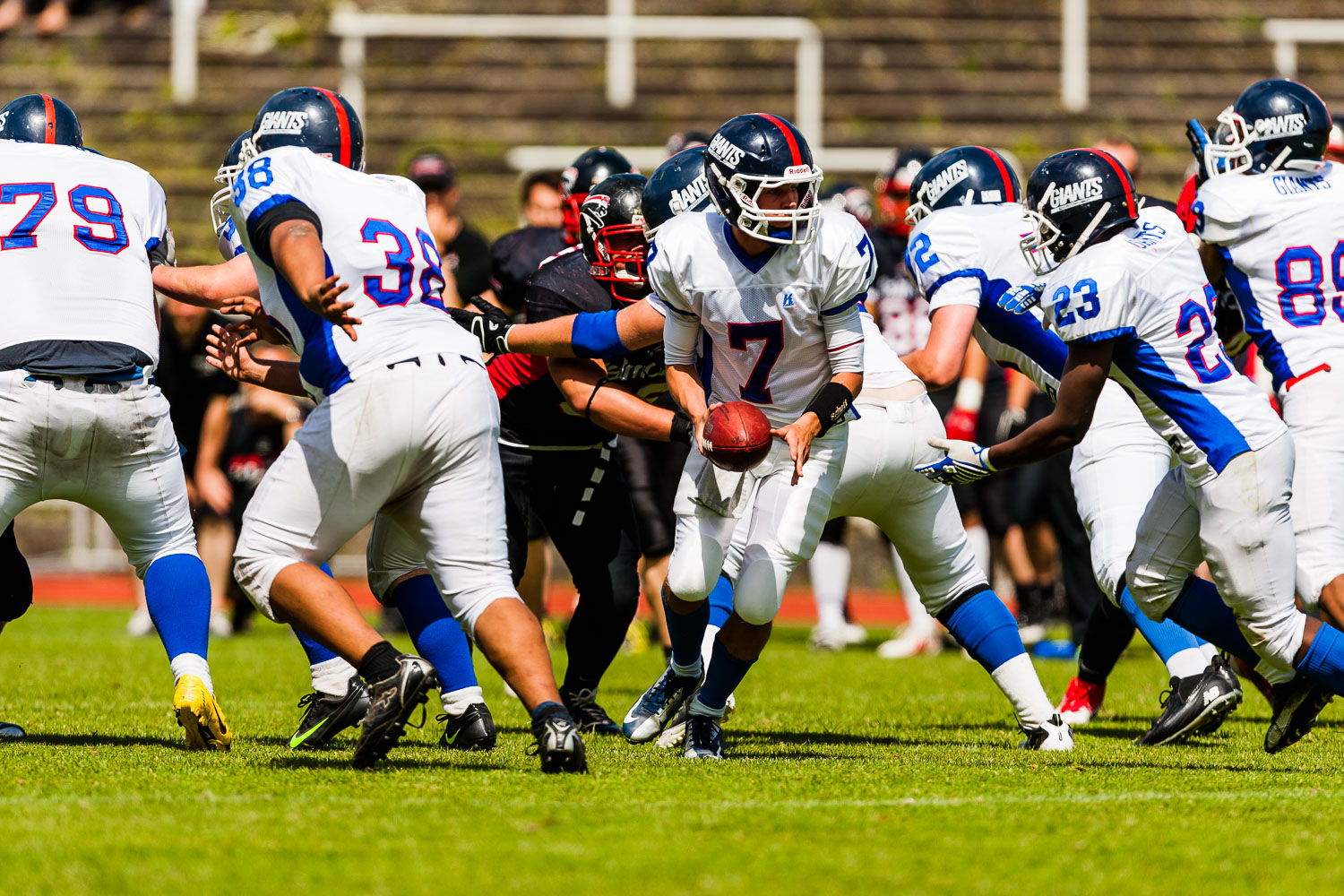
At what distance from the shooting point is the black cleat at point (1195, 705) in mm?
5070

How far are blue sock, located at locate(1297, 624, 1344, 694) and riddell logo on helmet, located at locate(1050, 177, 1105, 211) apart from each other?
1428 millimetres

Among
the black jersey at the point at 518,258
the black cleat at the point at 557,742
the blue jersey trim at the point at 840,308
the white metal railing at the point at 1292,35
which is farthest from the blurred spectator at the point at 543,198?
the white metal railing at the point at 1292,35

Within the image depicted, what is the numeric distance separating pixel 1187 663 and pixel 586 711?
2089 millimetres

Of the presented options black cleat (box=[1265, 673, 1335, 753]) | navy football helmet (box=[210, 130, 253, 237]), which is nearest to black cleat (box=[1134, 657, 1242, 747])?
black cleat (box=[1265, 673, 1335, 753])

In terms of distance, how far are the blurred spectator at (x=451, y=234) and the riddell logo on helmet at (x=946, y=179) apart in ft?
13.1

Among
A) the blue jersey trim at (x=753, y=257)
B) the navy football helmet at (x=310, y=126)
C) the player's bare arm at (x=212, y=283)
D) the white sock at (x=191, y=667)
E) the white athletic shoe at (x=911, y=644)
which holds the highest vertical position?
the navy football helmet at (x=310, y=126)

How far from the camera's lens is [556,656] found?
861cm

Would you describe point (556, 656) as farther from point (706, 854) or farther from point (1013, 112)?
point (1013, 112)

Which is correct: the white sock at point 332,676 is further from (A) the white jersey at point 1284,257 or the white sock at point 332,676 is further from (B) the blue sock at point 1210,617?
(A) the white jersey at point 1284,257

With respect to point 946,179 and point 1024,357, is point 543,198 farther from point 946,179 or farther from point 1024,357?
point 1024,357

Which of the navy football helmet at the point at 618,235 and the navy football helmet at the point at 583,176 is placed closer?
the navy football helmet at the point at 618,235

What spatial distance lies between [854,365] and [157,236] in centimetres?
222

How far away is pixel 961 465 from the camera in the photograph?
181 inches

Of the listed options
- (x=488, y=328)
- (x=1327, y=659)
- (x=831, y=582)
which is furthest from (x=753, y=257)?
(x=831, y=582)
